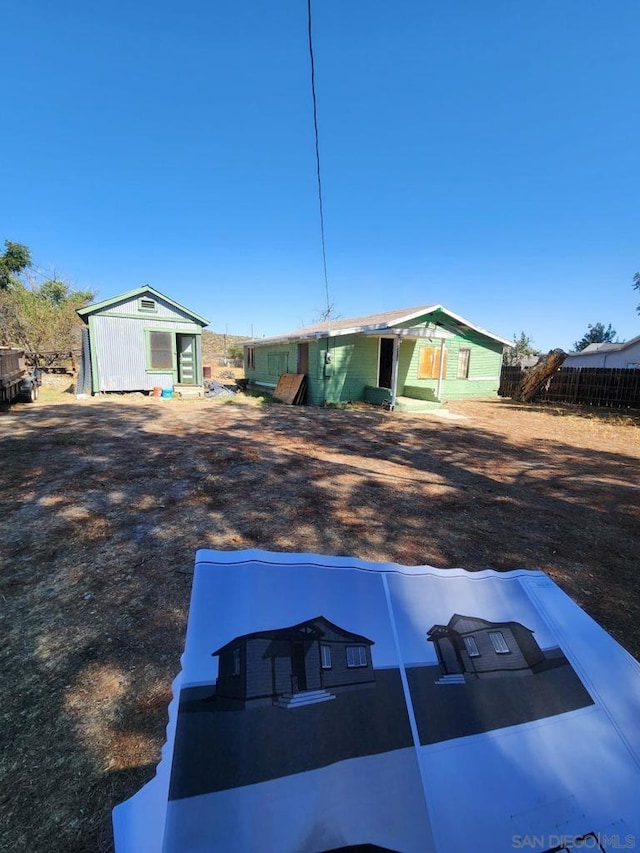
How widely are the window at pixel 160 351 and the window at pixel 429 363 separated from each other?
9.34 m

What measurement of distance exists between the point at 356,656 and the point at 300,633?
0.15 metres

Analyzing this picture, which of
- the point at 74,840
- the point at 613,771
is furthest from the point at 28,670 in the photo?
the point at 613,771

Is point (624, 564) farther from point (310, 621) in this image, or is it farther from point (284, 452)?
point (284, 452)

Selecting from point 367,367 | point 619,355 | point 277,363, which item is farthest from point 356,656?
point 619,355

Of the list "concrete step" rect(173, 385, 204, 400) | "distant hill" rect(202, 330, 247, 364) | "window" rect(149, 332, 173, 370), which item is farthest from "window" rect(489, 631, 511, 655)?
"distant hill" rect(202, 330, 247, 364)

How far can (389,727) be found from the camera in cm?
82

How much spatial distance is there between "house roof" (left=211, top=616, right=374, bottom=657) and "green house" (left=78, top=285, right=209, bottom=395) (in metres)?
14.1

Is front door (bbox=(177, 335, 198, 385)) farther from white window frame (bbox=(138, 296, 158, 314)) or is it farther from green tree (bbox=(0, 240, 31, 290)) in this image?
green tree (bbox=(0, 240, 31, 290))

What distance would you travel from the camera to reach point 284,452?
21.2 ft

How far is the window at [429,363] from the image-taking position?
578 inches

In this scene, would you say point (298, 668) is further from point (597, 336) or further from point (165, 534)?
point (597, 336)

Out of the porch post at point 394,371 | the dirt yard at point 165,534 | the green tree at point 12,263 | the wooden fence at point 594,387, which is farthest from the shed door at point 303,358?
the green tree at point 12,263

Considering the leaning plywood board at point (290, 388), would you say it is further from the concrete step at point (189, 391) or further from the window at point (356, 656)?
the window at point (356, 656)

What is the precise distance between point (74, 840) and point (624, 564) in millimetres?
3791
